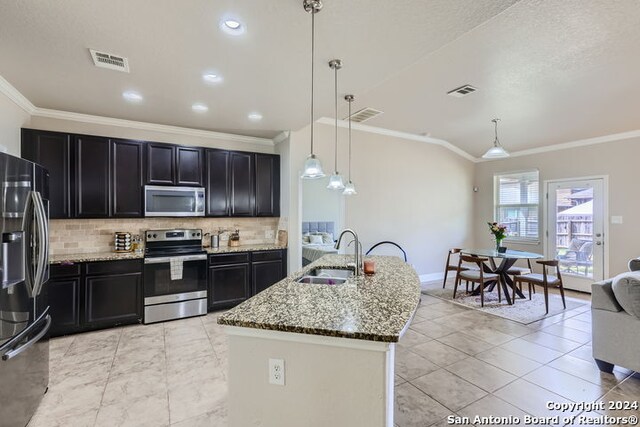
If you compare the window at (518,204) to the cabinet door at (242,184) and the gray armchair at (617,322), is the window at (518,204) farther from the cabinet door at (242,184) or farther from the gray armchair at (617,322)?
the cabinet door at (242,184)

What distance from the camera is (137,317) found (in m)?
3.76

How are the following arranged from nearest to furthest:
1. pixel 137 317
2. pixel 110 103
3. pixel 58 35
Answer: pixel 58 35 → pixel 110 103 → pixel 137 317

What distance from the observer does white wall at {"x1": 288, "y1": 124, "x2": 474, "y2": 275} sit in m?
5.10

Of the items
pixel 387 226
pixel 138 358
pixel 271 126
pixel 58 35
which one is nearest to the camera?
pixel 58 35

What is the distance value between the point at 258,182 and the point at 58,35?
2.85 meters

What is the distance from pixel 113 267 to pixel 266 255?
73.7 inches

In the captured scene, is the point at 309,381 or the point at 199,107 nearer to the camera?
the point at 309,381

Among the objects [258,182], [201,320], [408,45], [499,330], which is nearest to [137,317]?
[201,320]

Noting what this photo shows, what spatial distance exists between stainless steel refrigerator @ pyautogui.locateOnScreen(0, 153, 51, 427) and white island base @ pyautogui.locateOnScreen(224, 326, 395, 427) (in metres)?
1.37

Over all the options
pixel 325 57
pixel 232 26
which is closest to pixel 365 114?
pixel 325 57

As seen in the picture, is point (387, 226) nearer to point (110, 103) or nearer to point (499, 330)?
point (499, 330)

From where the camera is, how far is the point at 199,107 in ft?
12.0

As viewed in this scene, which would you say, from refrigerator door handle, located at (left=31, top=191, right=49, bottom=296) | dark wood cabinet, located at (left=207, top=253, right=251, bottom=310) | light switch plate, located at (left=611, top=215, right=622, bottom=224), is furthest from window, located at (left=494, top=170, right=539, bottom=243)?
refrigerator door handle, located at (left=31, top=191, right=49, bottom=296)

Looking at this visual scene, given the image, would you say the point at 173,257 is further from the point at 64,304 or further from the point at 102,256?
→ the point at 64,304
